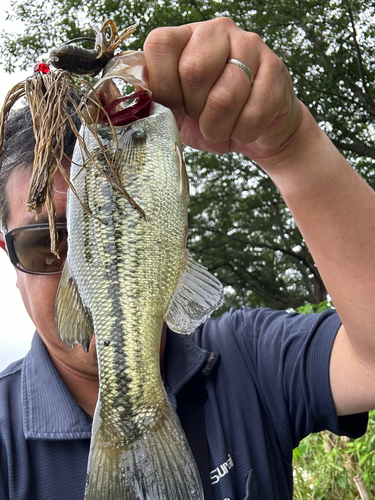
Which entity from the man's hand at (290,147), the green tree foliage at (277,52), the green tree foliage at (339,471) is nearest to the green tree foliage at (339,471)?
the green tree foliage at (339,471)

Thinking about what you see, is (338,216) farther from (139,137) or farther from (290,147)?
(139,137)

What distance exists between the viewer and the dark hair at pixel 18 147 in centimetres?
207

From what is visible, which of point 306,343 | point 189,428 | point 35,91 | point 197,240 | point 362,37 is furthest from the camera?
point 197,240

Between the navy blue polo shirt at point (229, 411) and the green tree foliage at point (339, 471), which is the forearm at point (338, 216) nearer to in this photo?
the navy blue polo shirt at point (229, 411)

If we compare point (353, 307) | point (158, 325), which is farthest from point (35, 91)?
point (353, 307)

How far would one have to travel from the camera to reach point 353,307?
1969 millimetres

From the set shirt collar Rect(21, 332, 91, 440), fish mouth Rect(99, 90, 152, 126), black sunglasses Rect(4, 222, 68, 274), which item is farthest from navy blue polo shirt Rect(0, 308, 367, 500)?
fish mouth Rect(99, 90, 152, 126)

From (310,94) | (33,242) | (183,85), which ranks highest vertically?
(310,94)

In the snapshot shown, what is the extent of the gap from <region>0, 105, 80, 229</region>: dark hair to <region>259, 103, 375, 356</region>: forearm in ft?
2.57

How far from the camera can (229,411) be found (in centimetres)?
226

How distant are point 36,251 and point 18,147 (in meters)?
0.63

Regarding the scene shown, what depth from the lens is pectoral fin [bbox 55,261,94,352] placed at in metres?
1.36

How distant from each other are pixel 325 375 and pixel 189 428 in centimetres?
63

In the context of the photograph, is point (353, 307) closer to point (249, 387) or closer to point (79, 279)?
point (249, 387)
